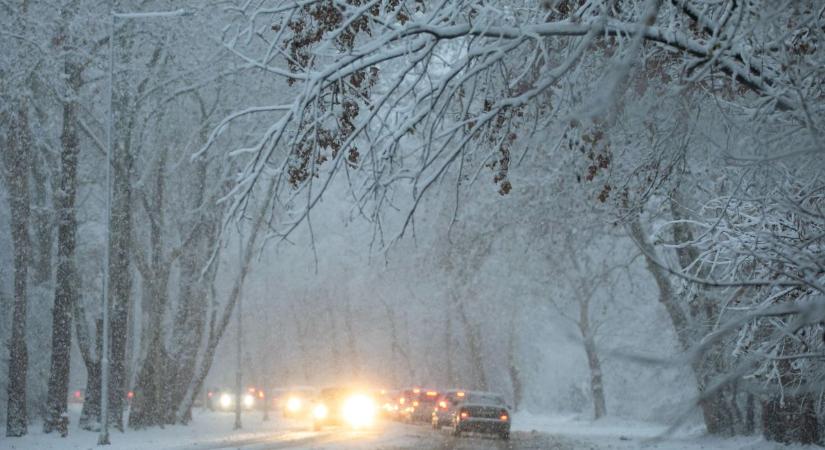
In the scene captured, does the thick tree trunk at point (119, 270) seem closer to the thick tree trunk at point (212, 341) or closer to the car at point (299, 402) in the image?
the thick tree trunk at point (212, 341)

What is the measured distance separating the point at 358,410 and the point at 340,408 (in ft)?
6.09

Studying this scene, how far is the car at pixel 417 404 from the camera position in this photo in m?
45.8

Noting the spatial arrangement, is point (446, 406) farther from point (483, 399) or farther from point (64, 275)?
point (64, 275)

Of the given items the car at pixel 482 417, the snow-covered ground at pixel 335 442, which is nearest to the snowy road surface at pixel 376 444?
the snow-covered ground at pixel 335 442

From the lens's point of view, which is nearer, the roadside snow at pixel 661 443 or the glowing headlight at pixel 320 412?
the roadside snow at pixel 661 443

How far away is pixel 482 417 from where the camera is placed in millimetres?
33438

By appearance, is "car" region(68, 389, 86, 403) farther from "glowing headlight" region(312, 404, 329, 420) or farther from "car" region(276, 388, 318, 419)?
"glowing headlight" region(312, 404, 329, 420)

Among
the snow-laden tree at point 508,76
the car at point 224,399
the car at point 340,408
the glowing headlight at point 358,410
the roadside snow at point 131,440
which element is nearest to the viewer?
the snow-laden tree at point 508,76

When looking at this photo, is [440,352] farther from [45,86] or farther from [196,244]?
[45,86]

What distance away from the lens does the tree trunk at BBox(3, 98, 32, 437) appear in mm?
29875

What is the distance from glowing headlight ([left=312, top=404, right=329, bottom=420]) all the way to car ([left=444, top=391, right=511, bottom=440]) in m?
6.86

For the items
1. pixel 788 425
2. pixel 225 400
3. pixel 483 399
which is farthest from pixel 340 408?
pixel 225 400

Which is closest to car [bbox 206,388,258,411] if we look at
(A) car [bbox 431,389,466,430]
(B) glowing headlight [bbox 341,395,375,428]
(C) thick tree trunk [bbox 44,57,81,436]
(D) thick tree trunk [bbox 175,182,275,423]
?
(B) glowing headlight [bbox 341,395,375,428]

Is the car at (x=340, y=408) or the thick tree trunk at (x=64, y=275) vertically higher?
the thick tree trunk at (x=64, y=275)
